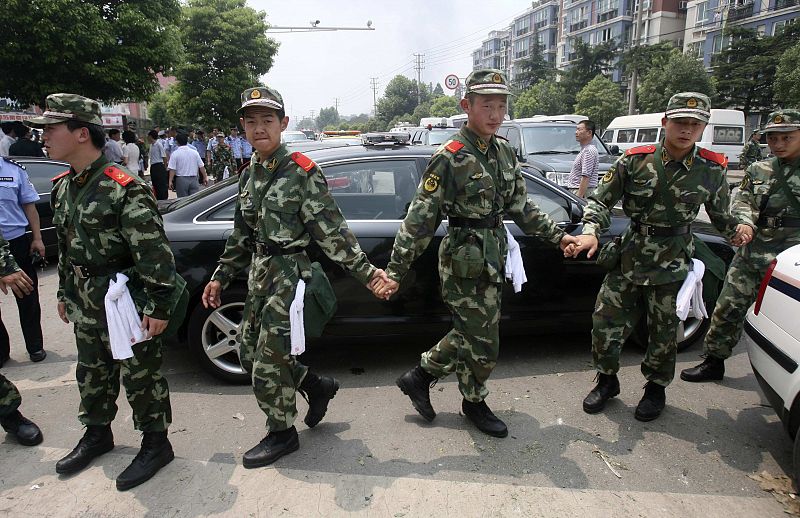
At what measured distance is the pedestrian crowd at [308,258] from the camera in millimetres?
2527

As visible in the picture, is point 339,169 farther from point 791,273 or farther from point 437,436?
point 791,273

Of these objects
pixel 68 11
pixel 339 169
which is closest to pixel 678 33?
pixel 68 11

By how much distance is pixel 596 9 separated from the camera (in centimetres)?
6112

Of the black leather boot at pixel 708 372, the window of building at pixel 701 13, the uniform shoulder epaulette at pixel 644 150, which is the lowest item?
the black leather boot at pixel 708 372

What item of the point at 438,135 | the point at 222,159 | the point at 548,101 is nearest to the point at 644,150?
the point at 438,135

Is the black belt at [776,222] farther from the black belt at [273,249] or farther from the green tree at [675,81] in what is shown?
the green tree at [675,81]

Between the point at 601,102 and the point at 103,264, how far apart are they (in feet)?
141

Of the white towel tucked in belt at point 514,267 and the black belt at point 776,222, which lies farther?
the black belt at point 776,222

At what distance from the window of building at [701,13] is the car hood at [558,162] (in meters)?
45.0

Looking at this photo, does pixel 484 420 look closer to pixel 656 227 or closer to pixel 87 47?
pixel 656 227

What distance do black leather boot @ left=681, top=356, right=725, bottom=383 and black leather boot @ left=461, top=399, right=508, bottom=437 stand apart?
156cm

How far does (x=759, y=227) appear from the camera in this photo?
366 centimetres

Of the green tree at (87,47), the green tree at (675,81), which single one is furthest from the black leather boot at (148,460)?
the green tree at (675,81)

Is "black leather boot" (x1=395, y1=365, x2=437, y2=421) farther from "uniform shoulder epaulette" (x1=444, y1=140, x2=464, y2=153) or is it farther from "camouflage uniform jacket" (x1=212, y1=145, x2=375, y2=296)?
"uniform shoulder epaulette" (x1=444, y1=140, x2=464, y2=153)
